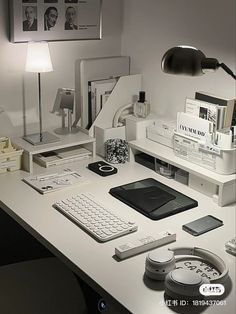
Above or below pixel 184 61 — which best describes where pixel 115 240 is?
below

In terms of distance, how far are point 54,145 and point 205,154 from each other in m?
0.62

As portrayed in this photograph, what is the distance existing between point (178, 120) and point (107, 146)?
338 mm

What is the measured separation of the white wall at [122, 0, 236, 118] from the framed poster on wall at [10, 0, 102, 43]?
0.18m

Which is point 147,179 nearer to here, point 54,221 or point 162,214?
point 162,214

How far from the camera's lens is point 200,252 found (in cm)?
149

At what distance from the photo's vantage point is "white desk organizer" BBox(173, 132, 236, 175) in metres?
1.83

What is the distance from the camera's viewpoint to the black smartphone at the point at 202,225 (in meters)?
1.62

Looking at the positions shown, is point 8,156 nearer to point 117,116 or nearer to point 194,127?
point 117,116

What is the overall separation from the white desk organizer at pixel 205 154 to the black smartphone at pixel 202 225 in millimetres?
218

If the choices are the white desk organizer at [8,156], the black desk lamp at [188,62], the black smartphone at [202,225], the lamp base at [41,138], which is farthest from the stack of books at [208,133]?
the white desk organizer at [8,156]

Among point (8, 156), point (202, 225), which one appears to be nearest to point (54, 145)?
point (8, 156)

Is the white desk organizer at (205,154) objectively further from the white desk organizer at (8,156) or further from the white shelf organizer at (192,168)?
the white desk organizer at (8,156)

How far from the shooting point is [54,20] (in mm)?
2193

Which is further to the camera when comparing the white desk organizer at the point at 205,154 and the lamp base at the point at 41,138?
the lamp base at the point at 41,138
